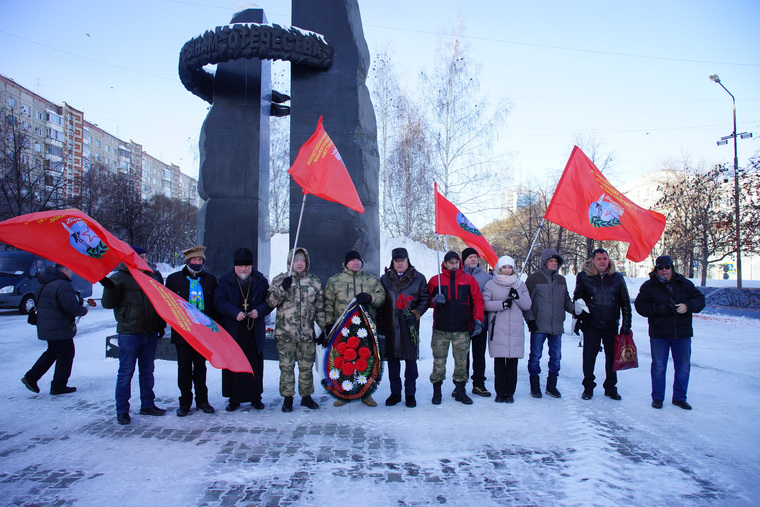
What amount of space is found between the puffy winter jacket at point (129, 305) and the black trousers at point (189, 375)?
Result: 1.27 ft

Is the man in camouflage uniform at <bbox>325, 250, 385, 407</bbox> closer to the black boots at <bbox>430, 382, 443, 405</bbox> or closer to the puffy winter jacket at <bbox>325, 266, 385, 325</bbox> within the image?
the puffy winter jacket at <bbox>325, 266, 385, 325</bbox>

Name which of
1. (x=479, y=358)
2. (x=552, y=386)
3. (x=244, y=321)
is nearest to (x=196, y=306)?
(x=244, y=321)

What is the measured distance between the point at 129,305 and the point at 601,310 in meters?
4.99

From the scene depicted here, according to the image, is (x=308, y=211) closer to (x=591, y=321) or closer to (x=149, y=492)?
(x=591, y=321)

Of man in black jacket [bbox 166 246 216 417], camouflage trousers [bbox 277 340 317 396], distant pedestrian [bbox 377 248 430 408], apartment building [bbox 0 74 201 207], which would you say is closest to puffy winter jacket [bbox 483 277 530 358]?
distant pedestrian [bbox 377 248 430 408]

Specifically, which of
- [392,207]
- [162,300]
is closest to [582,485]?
[162,300]

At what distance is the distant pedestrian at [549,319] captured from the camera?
5383mm

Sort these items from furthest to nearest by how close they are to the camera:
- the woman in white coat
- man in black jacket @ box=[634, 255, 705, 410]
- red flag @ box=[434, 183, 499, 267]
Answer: red flag @ box=[434, 183, 499, 267] → the woman in white coat → man in black jacket @ box=[634, 255, 705, 410]

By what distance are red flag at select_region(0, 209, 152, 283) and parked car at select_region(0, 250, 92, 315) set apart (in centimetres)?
1075

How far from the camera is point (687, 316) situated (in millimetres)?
4941

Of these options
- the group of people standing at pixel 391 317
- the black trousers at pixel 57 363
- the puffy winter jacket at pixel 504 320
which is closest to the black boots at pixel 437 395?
the group of people standing at pixel 391 317

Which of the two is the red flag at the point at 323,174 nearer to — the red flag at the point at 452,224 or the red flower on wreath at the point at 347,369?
the red flag at the point at 452,224

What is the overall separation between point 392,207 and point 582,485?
Answer: 19311 mm

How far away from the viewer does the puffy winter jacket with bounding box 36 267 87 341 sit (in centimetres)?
521
